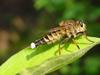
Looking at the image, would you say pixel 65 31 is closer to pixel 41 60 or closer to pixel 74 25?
pixel 74 25

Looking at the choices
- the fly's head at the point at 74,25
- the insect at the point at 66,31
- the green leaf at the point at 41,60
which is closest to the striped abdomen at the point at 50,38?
the insect at the point at 66,31

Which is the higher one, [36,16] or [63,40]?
[36,16]

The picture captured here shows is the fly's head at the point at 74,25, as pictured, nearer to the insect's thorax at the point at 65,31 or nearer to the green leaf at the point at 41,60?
the insect's thorax at the point at 65,31

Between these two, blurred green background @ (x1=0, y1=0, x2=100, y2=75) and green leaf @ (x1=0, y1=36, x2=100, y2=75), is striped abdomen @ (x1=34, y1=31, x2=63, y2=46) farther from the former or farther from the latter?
green leaf @ (x1=0, y1=36, x2=100, y2=75)

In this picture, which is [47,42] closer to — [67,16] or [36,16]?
[67,16]

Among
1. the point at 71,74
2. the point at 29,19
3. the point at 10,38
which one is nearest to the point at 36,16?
the point at 29,19

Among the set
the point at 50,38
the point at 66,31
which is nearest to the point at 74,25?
the point at 66,31
